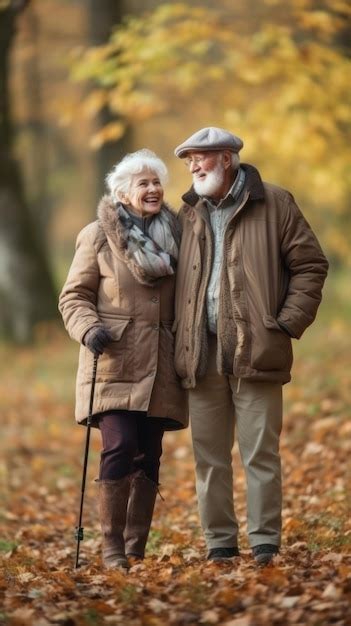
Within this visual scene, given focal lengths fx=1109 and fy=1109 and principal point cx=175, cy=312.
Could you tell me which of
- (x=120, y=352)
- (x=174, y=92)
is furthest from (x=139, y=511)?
(x=174, y=92)

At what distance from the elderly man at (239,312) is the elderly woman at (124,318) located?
12 centimetres

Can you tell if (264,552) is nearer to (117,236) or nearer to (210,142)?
(117,236)

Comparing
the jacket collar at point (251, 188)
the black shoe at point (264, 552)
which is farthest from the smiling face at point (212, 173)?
the black shoe at point (264, 552)

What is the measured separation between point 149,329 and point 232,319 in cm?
48

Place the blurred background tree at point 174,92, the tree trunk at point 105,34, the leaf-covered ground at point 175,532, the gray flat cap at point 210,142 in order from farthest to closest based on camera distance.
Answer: the tree trunk at point 105,34
the blurred background tree at point 174,92
the gray flat cap at point 210,142
the leaf-covered ground at point 175,532

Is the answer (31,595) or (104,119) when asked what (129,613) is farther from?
(104,119)

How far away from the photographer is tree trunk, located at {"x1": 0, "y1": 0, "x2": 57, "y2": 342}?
18.3 m

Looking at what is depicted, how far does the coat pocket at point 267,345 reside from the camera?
575 cm

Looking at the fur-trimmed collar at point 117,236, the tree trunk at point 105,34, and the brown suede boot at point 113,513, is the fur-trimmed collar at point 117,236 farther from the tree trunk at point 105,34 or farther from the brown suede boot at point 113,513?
the tree trunk at point 105,34

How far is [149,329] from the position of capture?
599cm

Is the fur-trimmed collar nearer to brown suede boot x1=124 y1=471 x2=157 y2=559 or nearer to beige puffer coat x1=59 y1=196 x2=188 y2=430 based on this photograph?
beige puffer coat x1=59 y1=196 x2=188 y2=430

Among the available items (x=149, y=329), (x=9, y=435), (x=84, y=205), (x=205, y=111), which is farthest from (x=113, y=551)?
(x=84, y=205)

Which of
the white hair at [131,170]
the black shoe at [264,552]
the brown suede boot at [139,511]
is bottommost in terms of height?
the black shoe at [264,552]

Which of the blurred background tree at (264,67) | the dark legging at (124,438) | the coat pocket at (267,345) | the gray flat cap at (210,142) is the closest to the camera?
the coat pocket at (267,345)
